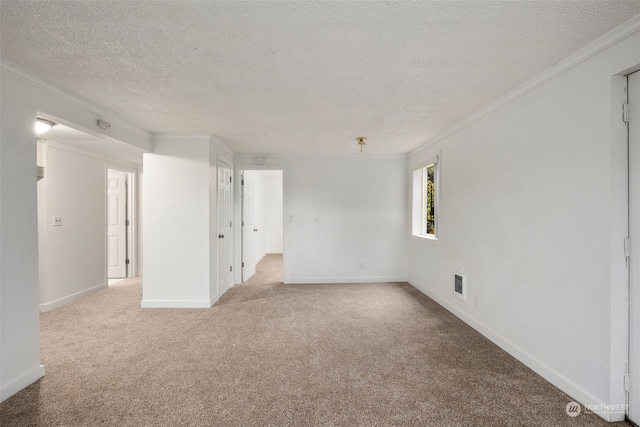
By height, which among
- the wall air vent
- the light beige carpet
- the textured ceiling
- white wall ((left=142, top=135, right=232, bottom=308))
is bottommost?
the light beige carpet

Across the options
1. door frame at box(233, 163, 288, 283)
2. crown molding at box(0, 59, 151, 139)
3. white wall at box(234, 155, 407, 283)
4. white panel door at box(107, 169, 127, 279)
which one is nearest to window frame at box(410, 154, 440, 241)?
white wall at box(234, 155, 407, 283)

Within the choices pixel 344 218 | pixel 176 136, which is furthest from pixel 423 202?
pixel 176 136

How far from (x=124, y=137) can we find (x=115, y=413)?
2.71 m

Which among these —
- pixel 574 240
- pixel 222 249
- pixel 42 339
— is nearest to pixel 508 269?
pixel 574 240

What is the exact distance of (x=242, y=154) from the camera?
5316 millimetres

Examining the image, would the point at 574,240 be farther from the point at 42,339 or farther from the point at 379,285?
the point at 42,339

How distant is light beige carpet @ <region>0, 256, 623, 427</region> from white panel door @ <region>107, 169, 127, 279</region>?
6.48ft

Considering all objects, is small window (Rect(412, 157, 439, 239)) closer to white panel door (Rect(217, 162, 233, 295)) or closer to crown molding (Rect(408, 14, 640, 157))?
crown molding (Rect(408, 14, 640, 157))

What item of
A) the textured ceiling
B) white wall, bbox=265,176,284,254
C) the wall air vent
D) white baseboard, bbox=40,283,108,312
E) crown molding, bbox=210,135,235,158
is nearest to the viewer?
the textured ceiling

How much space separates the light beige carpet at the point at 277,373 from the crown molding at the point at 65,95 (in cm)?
220

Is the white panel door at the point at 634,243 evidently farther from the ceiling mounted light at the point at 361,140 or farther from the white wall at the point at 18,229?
the white wall at the point at 18,229

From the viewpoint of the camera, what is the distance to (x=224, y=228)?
15.4 ft

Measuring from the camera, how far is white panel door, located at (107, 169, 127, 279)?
18.7 feet

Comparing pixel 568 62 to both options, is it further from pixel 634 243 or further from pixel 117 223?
pixel 117 223
